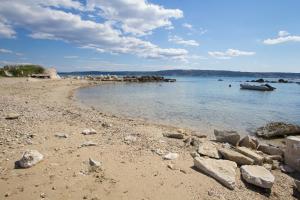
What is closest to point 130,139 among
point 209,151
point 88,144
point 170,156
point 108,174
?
point 88,144

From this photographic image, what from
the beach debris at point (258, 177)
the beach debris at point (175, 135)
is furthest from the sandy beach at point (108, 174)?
the beach debris at point (175, 135)

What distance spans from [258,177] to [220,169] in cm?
85

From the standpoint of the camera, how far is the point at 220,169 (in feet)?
19.5

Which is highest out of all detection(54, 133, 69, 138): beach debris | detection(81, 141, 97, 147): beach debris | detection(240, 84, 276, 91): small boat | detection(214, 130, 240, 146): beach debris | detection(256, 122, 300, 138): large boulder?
detection(54, 133, 69, 138): beach debris

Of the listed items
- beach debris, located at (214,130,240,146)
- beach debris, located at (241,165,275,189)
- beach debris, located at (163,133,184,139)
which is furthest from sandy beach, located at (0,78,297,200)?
beach debris, located at (214,130,240,146)

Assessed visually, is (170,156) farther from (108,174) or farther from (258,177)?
(258,177)

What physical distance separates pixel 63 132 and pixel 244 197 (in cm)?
622

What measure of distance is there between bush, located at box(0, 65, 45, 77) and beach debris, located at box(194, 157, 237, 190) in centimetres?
6251

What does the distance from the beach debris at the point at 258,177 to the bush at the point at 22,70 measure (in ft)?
208

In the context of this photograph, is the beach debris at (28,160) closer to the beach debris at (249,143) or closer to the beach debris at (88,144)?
the beach debris at (88,144)

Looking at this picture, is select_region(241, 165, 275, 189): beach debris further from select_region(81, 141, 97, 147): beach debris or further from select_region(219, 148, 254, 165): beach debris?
select_region(81, 141, 97, 147): beach debris

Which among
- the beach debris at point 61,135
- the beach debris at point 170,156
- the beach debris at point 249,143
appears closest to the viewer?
the beach debris at point 170,156

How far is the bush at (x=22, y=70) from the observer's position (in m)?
59.8

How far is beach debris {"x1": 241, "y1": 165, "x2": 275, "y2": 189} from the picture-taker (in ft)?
18.5
